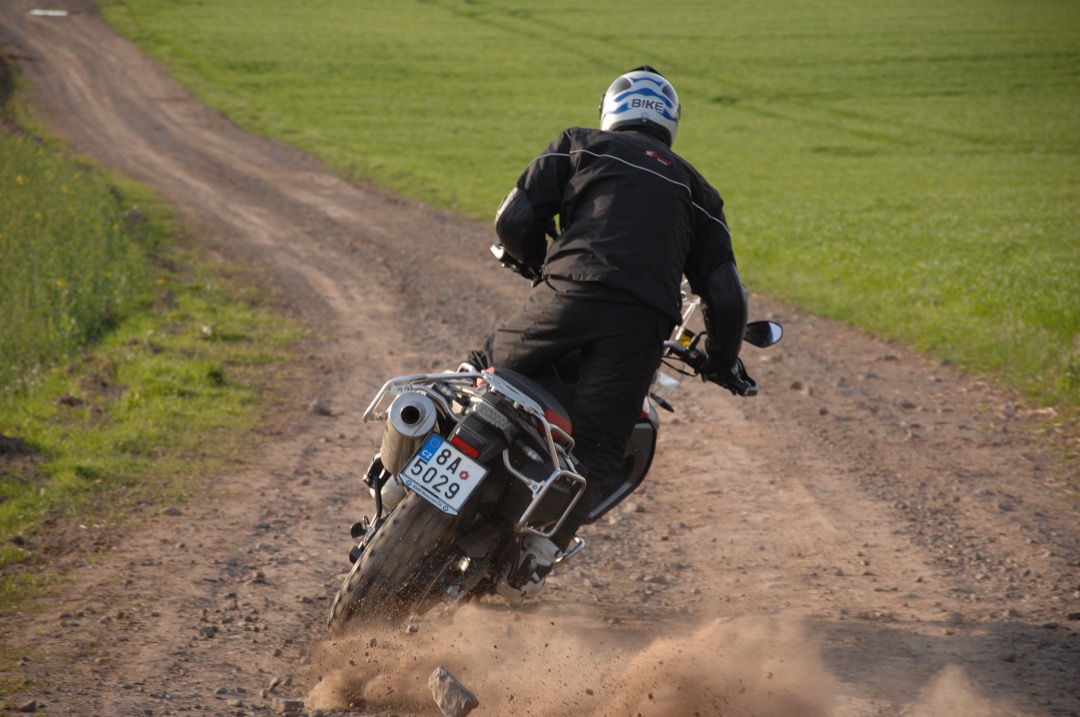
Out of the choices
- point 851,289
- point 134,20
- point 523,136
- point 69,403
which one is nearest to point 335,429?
point 69,403

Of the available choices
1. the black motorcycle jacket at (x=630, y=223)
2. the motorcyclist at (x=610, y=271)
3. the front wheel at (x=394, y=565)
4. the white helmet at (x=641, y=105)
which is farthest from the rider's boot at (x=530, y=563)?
the white helmet at (x=641, y=105)

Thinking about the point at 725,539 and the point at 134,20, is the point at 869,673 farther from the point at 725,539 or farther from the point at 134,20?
the point at 134,20

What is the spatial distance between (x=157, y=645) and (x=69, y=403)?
14.0ft

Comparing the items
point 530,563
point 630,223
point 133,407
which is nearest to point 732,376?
point 630,223

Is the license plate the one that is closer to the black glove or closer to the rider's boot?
the rider's boot

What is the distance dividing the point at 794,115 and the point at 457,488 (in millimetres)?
34212

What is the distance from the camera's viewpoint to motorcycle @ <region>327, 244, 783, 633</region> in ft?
13.5

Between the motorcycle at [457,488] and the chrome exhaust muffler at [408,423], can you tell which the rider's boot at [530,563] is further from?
A: the chrome exhaust muffler at [408,423]

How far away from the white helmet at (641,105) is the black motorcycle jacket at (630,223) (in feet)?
0.26

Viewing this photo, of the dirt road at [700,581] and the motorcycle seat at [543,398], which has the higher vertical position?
the motorcycle seat at [543,398]

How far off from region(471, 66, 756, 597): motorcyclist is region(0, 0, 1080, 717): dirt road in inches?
27.2

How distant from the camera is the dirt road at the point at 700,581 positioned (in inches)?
168

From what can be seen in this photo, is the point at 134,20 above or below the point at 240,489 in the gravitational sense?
above

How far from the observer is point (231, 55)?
126 ft
